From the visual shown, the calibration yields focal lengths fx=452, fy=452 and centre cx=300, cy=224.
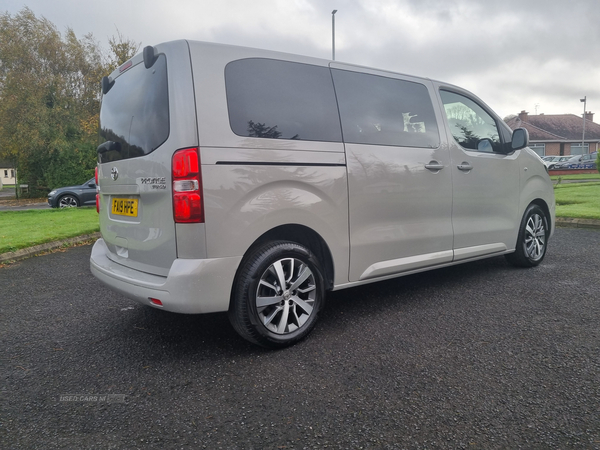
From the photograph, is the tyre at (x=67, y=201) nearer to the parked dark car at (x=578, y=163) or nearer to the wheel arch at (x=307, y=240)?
the wheel arch at (x=307, y=240)

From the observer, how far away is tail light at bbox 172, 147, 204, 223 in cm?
273

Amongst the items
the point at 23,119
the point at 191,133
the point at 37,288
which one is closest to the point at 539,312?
the point at 191,133

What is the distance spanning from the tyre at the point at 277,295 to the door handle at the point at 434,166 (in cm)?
148

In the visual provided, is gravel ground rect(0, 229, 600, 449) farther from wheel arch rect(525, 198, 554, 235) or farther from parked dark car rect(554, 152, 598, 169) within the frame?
parked dark car rect(554, 152, 598, 169)

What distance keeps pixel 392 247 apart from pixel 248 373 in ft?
5.39

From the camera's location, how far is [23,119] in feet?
76.5

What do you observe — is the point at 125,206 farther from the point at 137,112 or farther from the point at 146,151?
the point at 137,112

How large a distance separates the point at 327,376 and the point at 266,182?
127 centimetres

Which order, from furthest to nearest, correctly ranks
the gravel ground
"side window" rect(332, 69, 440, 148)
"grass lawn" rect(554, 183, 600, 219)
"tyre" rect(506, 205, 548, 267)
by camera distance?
"grass lawn" rect(554, 183, 600, 219), "tyre" rect(506, 205, 548, 267), "side window" rect(332, 69, 440, 148), the gravel ground

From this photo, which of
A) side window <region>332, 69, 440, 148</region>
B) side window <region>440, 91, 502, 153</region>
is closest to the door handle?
side window <region>332, 69, 440, 148</region>

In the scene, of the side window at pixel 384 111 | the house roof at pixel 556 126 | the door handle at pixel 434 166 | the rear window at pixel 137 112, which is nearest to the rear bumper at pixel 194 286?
the rear window at pixel 137 112

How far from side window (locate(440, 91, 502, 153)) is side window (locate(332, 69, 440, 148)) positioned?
31cm

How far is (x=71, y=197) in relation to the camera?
55.0 feet

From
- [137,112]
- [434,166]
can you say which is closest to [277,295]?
[137,112]
